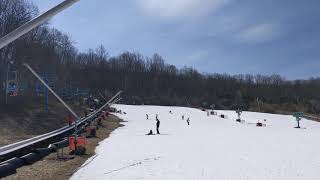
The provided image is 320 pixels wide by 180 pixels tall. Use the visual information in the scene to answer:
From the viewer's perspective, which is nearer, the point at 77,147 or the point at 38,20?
the point at 38,20

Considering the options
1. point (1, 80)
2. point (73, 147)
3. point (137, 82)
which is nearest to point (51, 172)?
point (73, 147)

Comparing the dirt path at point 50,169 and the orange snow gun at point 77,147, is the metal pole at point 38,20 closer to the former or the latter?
the dirt path at point 50,169

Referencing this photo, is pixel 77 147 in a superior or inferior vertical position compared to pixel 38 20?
inferior

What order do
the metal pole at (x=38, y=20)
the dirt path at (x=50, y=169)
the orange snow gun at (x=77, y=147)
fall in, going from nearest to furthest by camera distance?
the metal pole at (x=38, y=20)
the dirt path at (x=50, y=169)
the orange snow gun at (x=77, y=147)

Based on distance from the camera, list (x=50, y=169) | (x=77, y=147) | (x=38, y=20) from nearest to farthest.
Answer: (x=38, y=20) → (x=50, y=169) → (x=77, y=147)

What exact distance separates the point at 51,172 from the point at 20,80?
4754cm

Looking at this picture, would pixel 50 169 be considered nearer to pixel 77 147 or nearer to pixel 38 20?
pixel 77 147


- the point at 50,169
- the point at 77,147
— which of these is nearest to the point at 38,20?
the point at 50,169

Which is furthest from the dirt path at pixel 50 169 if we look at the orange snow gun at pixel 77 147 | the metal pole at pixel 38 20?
the metal pole at pixel 38 20

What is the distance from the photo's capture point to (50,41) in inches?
3216

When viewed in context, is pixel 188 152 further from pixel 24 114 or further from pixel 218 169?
pixel 24 114

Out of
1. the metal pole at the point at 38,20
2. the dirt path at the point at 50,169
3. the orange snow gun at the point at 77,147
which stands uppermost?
the metal pole at the point at 38,20

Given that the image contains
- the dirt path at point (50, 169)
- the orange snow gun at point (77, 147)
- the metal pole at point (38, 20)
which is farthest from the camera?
the orange snow gun at point (77, 147)

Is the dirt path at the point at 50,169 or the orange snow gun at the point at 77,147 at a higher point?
the orange snow gun at the point at 77,147
